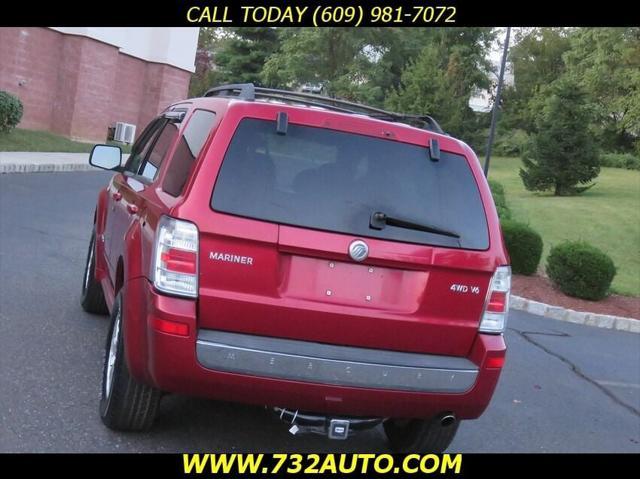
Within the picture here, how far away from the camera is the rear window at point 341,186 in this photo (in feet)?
11.5

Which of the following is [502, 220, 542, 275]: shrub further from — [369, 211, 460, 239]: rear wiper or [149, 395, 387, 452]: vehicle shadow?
[369, 211, 460, 239]: rear wiper

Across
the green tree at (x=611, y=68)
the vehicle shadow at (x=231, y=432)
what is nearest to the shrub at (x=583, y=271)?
the vehicle shadow at (x=231, y=432)

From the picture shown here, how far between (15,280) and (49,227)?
3603 mm

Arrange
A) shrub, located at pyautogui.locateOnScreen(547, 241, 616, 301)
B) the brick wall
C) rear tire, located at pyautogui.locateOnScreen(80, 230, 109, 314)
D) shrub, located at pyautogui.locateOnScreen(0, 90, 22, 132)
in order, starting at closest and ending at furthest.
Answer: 1. rear tire, located at pyautogui.locateOnScreen(80, 230, 109, 314)
2. shrub, located at pyautogui.locateOnScreen(547, 241, 616, 301)
3. shrub, located at pyautogui.locateOnScreen(0, 90, 22, 132)
4. the brick wall

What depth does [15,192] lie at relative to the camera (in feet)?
44.5

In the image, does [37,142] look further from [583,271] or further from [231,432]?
[231,432]

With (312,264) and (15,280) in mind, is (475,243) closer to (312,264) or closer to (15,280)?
(312,264)

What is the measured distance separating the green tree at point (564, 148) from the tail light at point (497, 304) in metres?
24.3

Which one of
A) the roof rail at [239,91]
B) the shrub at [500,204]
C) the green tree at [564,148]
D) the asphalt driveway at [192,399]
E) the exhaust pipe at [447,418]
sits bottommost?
the asphalt driveway at [192,399]

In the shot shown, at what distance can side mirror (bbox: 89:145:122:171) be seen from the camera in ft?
19.0

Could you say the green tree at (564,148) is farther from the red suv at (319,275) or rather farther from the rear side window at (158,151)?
the red suv at (319,275)

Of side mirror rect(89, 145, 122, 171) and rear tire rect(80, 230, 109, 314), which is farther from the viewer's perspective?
rear tire rect(80, 230, 109, 314)

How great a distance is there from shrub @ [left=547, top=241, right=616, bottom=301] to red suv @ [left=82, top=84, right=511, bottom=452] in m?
8.34

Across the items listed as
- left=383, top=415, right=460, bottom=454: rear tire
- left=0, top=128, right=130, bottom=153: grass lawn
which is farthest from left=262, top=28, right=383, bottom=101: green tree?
left=383, top=415, right=460, bottom=454: rear tire
